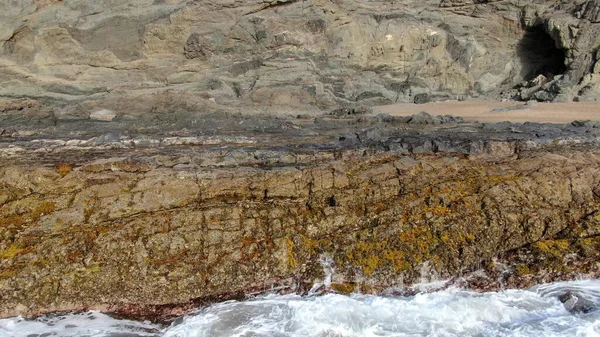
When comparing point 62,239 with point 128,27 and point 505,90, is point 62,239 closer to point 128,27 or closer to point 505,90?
point 128,27

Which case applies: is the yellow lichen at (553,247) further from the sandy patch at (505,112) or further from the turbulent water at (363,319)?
the sandy patch at (505,112)

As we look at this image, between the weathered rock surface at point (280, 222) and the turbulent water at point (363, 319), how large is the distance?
18cm

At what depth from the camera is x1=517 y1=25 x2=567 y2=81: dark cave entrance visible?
19.2 metres

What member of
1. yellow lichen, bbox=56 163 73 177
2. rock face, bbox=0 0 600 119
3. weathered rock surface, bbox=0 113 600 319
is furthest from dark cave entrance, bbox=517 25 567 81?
yellow lichen, bbox=56 163 73 177

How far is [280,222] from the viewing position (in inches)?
245

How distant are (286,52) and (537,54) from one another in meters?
10.1

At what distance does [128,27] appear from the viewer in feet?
53.5

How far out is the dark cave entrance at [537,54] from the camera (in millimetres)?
19188

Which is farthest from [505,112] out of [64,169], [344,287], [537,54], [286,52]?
[64,169]

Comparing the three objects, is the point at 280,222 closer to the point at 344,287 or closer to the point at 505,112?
the point at 344,287

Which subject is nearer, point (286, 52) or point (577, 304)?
point (577, 304)

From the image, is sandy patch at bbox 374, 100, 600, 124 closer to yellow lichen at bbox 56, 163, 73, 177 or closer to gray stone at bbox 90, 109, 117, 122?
gray stone at bbox 90, 109, 117, 122

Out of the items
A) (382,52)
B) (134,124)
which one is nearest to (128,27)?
(134,124)

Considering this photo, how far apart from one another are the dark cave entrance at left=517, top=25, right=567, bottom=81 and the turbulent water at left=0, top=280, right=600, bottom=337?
1583 centimetres
